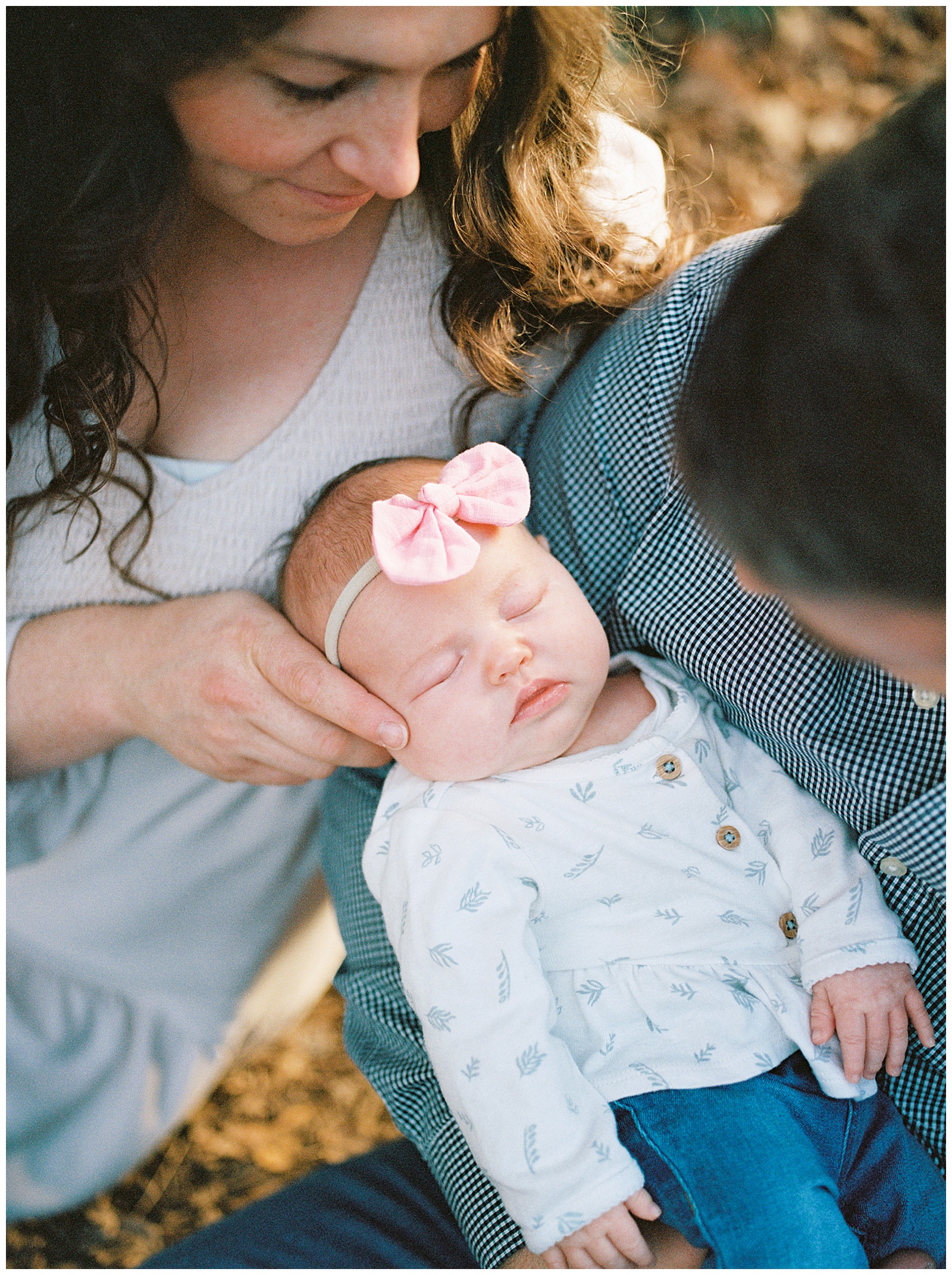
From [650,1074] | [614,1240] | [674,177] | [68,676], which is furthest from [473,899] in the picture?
[674,177]

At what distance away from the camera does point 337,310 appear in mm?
1438

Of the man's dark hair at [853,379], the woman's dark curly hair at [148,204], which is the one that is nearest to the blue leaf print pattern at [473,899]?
the man's dark hair at [853,379]

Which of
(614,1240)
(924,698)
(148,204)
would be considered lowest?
(614,1240)

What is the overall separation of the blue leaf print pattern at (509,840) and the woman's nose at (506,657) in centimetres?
18

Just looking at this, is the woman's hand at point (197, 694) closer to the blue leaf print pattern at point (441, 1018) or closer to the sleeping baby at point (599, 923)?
the sleeping baby at point (599, 923)

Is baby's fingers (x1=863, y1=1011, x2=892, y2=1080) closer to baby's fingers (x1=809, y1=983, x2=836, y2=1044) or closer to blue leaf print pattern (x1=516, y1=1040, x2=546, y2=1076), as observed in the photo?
baby's fingers (x1=809, y1=983, x2=836, y2=1044)

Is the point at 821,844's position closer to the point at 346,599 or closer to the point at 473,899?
the point at 473,899

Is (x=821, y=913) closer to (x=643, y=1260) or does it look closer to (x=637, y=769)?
(x=637, y=769)

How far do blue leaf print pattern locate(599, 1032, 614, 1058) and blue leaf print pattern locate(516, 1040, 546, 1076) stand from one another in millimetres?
105

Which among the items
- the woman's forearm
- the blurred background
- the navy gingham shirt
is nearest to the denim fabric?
the navy gingham shirt

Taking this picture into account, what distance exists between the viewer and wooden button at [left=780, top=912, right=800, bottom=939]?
1198 mm

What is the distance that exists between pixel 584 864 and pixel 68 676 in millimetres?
760

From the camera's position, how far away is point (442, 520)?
1.16 metres

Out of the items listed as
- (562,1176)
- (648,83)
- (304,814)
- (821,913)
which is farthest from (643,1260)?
(648,83)
